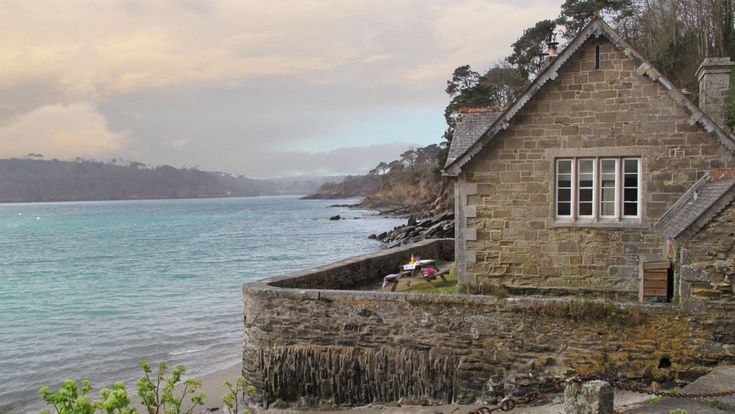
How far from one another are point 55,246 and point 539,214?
64571 millimetres

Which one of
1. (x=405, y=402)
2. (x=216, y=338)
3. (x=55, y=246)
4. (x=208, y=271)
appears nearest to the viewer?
(x=405, y=402)

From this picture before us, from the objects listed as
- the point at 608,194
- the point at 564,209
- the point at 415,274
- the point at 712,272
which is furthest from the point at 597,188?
the point at 415,274

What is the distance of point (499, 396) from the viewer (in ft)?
36.7

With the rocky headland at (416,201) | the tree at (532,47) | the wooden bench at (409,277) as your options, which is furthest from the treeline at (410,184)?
the wooden bench at (409,277)

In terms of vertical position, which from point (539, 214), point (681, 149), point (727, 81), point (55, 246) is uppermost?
point (727, 81)

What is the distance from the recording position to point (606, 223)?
42.3 ft

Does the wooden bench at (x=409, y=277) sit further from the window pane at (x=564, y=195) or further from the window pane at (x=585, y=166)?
the window pane at (x=585, y=166)

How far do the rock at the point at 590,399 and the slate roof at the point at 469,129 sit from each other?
27.6 ft

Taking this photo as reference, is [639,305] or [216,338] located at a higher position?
[639,305]

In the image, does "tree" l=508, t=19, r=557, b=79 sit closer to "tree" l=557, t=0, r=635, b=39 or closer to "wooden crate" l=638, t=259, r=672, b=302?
"tree" l=557, t=0, r=635, b=39

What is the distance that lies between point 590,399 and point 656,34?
41.5 m

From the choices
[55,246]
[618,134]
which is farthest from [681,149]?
[55,246]

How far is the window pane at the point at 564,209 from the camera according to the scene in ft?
43.4

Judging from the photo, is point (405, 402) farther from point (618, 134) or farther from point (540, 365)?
point (618, 134)
